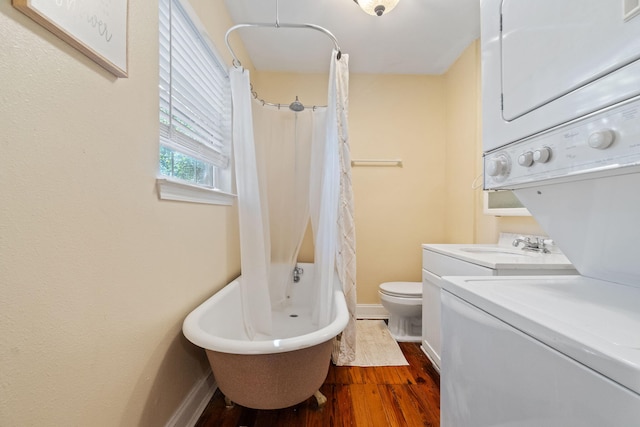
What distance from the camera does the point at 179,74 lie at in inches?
51.9

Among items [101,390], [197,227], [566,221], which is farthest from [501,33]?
[101,390]

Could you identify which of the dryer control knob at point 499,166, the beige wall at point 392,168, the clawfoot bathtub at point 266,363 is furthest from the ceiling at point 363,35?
the clawfoot bathtub at point 266,363

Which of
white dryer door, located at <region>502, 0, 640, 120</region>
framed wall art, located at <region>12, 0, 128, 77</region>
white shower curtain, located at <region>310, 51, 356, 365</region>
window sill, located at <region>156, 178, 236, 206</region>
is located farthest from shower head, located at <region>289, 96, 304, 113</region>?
white dryer door, located at <region>502, 0, 640, 120</region>

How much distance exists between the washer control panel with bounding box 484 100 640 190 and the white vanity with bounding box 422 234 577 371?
0.52 meters

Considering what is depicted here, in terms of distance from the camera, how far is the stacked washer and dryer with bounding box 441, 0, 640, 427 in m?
0.42

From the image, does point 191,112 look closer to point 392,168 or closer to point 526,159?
point 526,159

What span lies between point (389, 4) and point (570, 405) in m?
2.05

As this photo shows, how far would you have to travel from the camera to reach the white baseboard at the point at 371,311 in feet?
8.75

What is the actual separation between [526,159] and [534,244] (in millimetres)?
1117

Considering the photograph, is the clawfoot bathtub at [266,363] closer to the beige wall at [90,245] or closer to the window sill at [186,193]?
the beige wall at [90,245]

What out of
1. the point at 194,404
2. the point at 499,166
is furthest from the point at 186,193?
the point at 499,166

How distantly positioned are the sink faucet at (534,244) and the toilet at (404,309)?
2.64ft

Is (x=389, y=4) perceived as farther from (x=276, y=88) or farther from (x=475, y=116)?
(x=276, y=88)

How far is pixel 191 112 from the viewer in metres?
1.45
